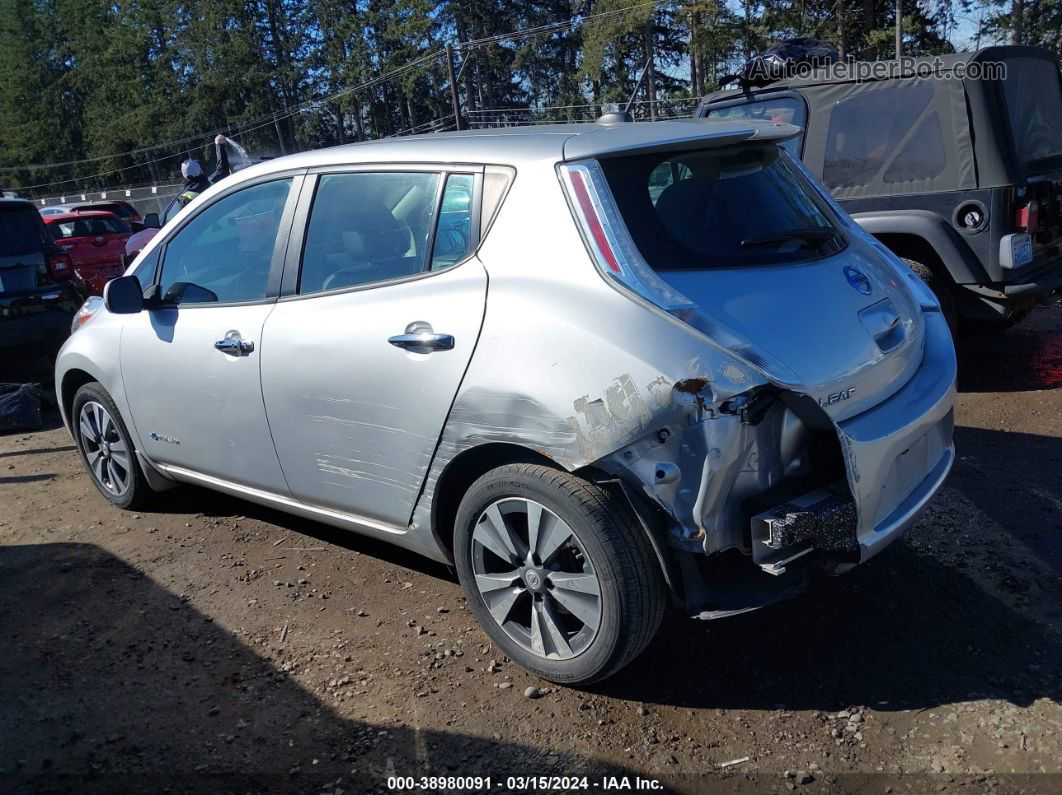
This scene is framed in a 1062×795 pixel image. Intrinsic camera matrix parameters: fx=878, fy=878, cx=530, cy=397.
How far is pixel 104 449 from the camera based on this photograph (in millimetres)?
4906

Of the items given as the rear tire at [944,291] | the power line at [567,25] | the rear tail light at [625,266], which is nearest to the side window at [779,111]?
the rear tire at [944,291]

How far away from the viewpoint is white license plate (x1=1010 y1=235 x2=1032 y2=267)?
5.45 metres

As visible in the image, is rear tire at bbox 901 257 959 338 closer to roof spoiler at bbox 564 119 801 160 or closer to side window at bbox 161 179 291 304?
roof spoiler at bbox 564 119 801 160

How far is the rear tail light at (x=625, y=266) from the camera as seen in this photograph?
256 centimetres

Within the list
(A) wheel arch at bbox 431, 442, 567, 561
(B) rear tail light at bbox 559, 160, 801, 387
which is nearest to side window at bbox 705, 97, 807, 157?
(B) rear tail light at bbox 559, 160, 801, 387

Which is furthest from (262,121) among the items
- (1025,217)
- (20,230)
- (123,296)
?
(1025,217)

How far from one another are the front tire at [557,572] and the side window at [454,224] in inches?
31.4

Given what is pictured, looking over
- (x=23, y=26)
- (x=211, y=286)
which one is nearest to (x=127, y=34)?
(x=23, y=26)

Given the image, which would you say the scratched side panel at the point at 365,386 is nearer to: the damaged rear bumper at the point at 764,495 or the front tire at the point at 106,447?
the damaged rear bumper at the point at 764,495

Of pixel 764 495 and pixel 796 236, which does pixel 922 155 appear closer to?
pixel 796 236

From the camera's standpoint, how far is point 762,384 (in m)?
2.51

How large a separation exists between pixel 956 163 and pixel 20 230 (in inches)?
324

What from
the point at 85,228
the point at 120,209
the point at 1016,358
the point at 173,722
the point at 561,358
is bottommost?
the point at 1016,358

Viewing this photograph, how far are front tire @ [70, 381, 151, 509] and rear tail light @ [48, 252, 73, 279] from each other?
410cm
